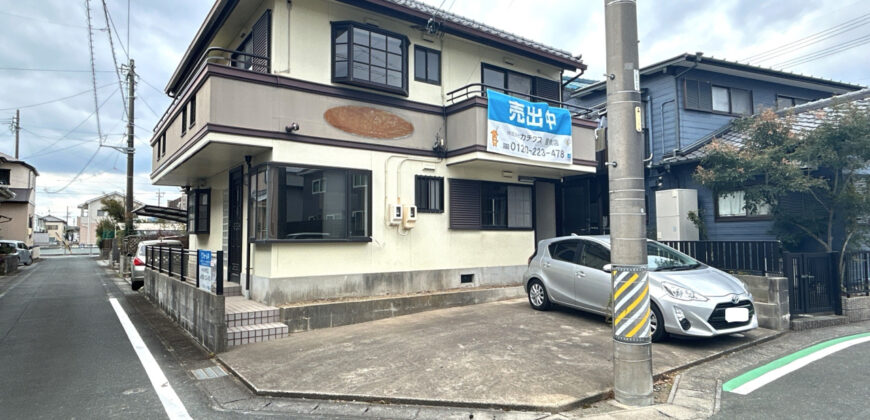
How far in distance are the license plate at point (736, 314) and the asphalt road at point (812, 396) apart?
865 mm

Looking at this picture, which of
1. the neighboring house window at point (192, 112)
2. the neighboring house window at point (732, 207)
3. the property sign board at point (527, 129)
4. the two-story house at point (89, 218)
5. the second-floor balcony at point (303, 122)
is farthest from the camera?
the two-story house at point (89, 218)

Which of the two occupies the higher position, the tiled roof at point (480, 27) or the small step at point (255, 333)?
the tiled roof at point (480, 27)

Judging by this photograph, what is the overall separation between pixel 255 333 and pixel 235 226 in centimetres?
388

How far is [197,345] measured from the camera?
7.13 metres

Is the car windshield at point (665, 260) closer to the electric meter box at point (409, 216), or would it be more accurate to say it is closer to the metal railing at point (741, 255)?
the metal railing at point (741, 255)

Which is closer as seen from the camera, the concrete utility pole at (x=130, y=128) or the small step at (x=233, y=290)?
the small step at (x=233, y=290)

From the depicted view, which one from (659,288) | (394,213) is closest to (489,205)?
(394,213)

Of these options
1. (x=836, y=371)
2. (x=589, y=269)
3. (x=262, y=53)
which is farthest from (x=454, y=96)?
(x=836, y=371)

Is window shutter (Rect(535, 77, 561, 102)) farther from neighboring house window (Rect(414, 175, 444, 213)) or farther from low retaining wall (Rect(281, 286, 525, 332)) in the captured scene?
low retaining wall (Rect(281, 286, 525, 332))

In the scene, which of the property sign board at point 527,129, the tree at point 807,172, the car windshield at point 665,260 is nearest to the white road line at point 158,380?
the car windshield at point 665,260

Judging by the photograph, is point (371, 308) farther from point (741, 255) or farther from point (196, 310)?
point (741, 255)

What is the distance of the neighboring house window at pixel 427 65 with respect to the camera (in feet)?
32.8

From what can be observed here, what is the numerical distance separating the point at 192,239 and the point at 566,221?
11.7 metres

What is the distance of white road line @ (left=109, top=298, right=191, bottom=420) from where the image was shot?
14.5 feet
